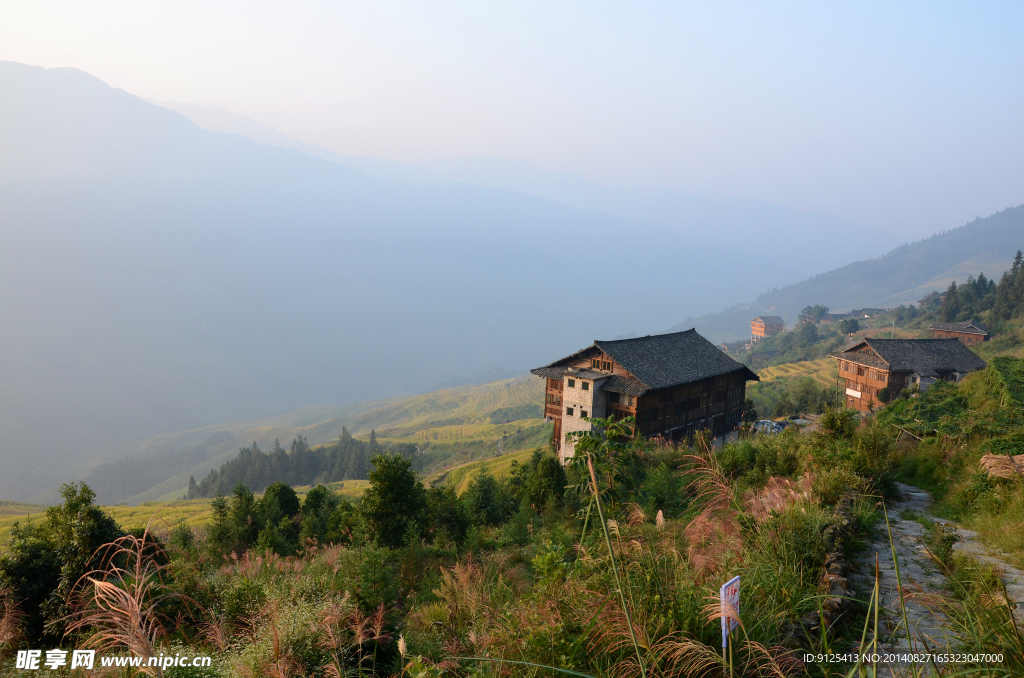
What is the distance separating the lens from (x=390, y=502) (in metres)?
14.5

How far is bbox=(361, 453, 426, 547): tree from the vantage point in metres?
14.3

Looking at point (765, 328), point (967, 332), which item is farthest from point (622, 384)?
point (765, 328)

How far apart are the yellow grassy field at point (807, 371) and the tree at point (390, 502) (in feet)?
186

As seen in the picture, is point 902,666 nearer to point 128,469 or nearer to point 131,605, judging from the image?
point 131,605

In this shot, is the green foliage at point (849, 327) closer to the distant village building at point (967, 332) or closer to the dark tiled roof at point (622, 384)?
the distant village building at point (967, 332)

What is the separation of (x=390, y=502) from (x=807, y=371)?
66.8 meters

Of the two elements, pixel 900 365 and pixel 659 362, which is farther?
pixel 900 365

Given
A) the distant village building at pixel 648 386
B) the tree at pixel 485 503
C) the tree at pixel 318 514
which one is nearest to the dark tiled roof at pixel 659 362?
the distant village building at pixel 648 386

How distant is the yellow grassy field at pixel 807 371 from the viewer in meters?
61.4

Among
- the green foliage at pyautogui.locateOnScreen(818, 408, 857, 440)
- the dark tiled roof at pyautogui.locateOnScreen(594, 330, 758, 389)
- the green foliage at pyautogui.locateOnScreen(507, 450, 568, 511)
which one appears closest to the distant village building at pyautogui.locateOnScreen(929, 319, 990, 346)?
the dark tiled roof at pyautogui.locateOnScreen(594, 330, 758, 389)

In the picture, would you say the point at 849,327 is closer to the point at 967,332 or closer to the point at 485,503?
the point at 967,332

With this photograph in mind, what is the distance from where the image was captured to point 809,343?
89250mm

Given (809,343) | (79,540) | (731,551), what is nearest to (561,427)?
(79,540)

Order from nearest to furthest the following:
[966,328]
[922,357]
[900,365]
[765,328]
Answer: [900,365] → [922,357] → [966,328] → [765,328]
